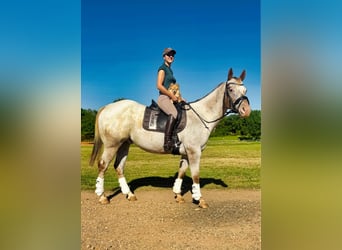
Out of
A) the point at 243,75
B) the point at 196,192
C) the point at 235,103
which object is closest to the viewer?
the point at 243,75

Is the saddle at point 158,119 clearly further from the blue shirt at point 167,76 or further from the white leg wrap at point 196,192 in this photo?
the white leg wrap at point 196,192

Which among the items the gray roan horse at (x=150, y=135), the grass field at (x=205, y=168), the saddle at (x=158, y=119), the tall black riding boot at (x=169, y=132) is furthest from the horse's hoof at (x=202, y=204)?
the saddle at (x=158, y=119)

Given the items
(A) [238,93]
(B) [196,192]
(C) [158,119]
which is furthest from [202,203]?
(A) [238,93]

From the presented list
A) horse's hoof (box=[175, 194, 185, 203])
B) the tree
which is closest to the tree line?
the tree

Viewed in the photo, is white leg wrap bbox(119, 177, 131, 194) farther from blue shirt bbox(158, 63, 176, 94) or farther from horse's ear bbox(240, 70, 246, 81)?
horse's ear bbox(240, 70, 246, 81)

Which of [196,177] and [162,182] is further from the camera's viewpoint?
[162,182]

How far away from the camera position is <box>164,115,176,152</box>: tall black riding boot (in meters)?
2.92

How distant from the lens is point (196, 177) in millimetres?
2939

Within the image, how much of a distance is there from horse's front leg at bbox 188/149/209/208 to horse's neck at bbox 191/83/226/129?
30cm

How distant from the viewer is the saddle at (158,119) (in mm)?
2936

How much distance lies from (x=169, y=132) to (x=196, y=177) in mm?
465

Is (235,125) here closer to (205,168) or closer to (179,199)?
(205,168)
